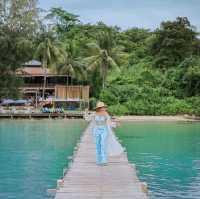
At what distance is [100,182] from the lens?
1192cm

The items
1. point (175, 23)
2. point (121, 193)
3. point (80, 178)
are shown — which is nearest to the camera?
point (121, 193)

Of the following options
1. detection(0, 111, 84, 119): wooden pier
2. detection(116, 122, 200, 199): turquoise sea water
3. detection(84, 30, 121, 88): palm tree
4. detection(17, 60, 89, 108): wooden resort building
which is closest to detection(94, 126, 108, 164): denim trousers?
detection(116, 122, 200, 199): turquoise sea water

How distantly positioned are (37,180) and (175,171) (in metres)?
4.66

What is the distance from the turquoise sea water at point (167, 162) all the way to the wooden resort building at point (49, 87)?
954 inches

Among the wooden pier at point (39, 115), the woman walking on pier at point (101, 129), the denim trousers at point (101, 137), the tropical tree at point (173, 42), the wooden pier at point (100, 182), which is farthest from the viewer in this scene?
the tropical tree at point (173, 42)

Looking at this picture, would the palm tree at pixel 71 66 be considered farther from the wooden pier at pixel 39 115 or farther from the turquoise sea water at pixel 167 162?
the turquoise sea water at pixel 167 162

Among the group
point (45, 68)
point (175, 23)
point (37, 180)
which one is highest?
point (175, 23)

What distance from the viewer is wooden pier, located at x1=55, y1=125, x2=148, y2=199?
34.5 feet

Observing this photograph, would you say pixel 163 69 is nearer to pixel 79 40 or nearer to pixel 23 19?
pixel 79 40

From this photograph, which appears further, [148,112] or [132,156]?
[148,112]

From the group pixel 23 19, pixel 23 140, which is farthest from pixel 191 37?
pixel 23 140

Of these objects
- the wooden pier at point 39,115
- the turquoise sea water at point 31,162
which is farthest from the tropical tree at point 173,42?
the turquoise sea water at point 31,162

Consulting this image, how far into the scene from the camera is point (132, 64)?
2581 inches

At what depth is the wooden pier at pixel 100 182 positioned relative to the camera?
10.5 m
